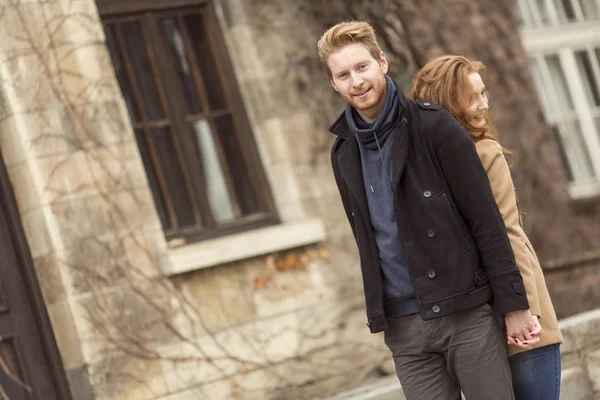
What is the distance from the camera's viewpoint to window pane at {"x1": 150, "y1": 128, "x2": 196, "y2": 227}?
21.8 ft

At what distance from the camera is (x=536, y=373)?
3.11m

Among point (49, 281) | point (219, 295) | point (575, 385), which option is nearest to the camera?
point (575, 385)

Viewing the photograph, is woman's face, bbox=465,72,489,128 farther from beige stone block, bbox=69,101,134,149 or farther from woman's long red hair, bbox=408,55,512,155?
beige stone block, bbox=69,101,134,149

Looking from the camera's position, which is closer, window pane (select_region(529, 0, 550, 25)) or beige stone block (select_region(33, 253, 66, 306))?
beige stone block (select_region(33, 253, 66, 306))

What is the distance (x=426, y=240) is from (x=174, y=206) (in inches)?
149

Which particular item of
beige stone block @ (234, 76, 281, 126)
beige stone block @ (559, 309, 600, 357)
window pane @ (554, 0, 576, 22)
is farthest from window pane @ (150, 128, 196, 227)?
window pane @ (554, 0, 576, 22)

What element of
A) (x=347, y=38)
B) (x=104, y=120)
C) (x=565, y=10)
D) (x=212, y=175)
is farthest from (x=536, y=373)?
(x=565, y=10)

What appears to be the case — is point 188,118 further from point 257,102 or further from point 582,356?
point 582,356

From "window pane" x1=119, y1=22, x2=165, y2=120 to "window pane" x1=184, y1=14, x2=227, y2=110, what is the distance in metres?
0.37

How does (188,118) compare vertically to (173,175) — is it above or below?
above

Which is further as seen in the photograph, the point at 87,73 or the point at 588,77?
the point at 588,77

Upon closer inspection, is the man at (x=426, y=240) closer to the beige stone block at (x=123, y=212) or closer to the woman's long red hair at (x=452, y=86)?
the woman's long red hair at (x=452, y=86)

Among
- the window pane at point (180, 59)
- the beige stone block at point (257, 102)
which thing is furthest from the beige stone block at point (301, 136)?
the window pane at point (180, 59)

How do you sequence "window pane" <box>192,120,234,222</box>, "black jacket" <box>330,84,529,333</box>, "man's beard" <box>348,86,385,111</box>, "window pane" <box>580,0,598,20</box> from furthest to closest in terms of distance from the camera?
Result: "window pane" <box>580,0,598,20</box> → "window pane" <box>192,120,234,222</box> → "man's beard" <box>348,86,385,111</box> → "black jacket" <box>330,84,529,333</box>
